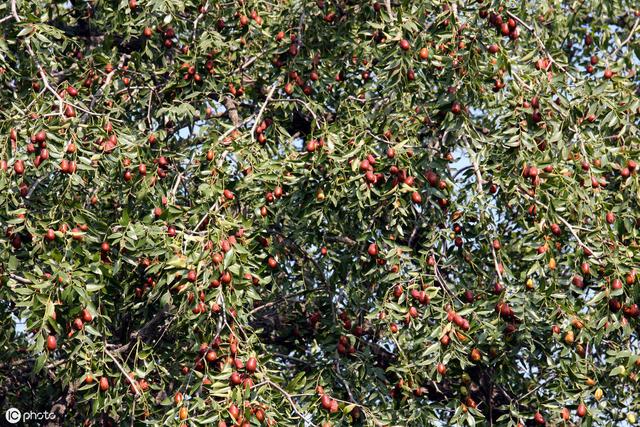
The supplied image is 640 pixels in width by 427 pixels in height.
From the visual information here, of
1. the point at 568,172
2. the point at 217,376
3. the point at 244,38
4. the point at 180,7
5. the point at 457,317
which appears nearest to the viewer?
Result: the point at 217,376

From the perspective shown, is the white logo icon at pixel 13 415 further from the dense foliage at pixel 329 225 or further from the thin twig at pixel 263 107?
the thin twig at pixel 263 107

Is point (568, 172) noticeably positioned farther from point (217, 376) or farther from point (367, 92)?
point (217, 376)

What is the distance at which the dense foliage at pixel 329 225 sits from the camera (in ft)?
15.3

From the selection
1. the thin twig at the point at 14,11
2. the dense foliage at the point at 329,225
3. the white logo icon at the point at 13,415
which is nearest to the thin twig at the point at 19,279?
the dense foliage at the point at 329,225

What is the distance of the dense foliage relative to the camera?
466cm

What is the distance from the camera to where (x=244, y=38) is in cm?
603

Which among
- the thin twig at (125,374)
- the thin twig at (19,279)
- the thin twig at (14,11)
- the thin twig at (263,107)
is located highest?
the thin twig at (14,11)

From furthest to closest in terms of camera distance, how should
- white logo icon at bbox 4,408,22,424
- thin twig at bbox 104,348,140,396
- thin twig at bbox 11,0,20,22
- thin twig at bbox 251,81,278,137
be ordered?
white logo icon at bbox 4,408,22,424 < thin twig at bbox 251,81,278,137 < thin twig at bbox 11,0,20,22 < thin twig at bbox 104,348,140,396

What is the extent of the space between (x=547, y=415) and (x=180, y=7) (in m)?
2.82

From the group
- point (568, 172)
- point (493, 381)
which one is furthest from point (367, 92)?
point (493, 381)

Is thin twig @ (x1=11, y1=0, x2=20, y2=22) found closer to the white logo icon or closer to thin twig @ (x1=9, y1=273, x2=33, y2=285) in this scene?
thin twig @ (x1=9, y1=273, x2=33, y2=285)

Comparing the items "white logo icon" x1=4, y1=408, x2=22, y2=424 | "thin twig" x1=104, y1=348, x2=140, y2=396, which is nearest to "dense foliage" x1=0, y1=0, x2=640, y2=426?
"thin twig" x1=104, y1=348, x2=140, y2=396

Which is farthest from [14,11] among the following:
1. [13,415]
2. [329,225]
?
[13,415]

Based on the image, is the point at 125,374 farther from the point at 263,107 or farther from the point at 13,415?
the point at 13,415
